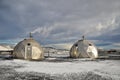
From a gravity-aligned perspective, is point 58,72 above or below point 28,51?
below

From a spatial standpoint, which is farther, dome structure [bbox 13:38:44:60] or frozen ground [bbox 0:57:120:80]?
dome structure [bbox 13:38:44:60]

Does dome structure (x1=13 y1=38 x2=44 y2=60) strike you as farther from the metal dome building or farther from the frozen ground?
the frozen ground

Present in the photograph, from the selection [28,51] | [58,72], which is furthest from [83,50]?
[58,72]

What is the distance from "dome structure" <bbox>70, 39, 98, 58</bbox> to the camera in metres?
36.9

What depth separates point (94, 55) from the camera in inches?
1508

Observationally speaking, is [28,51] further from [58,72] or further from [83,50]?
[58,72]

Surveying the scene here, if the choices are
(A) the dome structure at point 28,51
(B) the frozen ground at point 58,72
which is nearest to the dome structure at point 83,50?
(A) the dome structure at point 28,51

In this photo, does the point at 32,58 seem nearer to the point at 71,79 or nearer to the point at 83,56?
the point at 83,56

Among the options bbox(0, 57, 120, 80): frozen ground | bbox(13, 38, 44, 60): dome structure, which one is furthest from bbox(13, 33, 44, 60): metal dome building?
bbox(0, 57, 120, 80): frozen ground

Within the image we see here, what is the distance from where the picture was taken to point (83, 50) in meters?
36.9

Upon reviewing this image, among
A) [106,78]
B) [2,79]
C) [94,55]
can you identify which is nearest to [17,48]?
[94,55]

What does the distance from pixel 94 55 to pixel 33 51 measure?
13396 mm

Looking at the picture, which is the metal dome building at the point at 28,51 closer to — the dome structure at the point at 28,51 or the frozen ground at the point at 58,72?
the dome structure at the point at 28,51

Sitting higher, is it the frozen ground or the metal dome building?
the metal dome building
